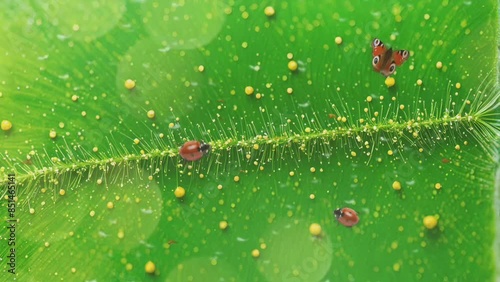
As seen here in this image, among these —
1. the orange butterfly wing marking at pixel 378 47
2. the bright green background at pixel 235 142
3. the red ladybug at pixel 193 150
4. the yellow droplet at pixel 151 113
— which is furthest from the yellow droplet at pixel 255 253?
the orange butterfly wing marking at pixel 378 47

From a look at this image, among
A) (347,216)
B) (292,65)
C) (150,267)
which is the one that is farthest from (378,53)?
(150,267)

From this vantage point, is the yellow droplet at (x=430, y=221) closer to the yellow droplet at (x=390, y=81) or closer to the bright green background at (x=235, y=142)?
the bright green background at (x=235, y=142)

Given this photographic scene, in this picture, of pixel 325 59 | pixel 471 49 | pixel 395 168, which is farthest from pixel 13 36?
pixel 471 49

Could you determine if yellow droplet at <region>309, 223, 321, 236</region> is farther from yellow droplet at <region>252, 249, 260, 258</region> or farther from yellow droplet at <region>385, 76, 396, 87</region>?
yellow droplet at <region>385, 76, 396, 87</region>

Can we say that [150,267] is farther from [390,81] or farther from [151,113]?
[390,81]

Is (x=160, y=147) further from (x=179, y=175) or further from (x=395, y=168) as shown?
(x=395, y=168)

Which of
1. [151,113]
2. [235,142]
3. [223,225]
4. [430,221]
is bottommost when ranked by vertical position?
[430,221]

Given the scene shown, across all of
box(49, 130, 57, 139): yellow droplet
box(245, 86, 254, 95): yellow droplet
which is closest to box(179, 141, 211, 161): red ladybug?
box(245, 86, 254, 95): yellow droplet
